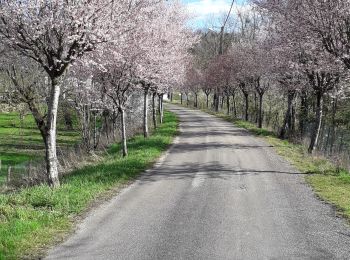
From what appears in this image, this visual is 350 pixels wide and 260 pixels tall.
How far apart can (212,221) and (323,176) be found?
685 cm

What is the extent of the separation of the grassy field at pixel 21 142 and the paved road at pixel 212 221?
44.8 ft

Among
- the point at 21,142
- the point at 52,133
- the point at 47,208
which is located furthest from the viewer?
the point at 21,142

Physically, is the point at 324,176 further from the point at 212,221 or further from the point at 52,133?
the point at 52,133

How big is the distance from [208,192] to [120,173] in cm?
333

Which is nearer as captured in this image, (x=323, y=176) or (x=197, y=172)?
(x=323, y=176)

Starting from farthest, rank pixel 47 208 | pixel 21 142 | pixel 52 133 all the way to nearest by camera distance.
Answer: pixel 21 142, pixel 52 133, pixel 47 208

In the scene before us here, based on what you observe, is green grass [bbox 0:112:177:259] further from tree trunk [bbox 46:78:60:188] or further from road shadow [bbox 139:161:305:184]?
road shadow [bbox 139:161:305:184]

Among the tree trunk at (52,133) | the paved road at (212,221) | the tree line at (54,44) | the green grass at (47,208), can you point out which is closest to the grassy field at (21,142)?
the tree line at (54,44)

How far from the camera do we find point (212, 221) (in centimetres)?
821

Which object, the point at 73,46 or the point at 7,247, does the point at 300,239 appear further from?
the point at 73,46

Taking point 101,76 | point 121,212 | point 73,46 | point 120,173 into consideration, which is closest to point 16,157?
point 101,76

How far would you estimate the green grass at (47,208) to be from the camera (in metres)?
6.73

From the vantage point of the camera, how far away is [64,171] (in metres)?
16.2

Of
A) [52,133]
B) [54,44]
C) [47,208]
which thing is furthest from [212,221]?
[54,44]
